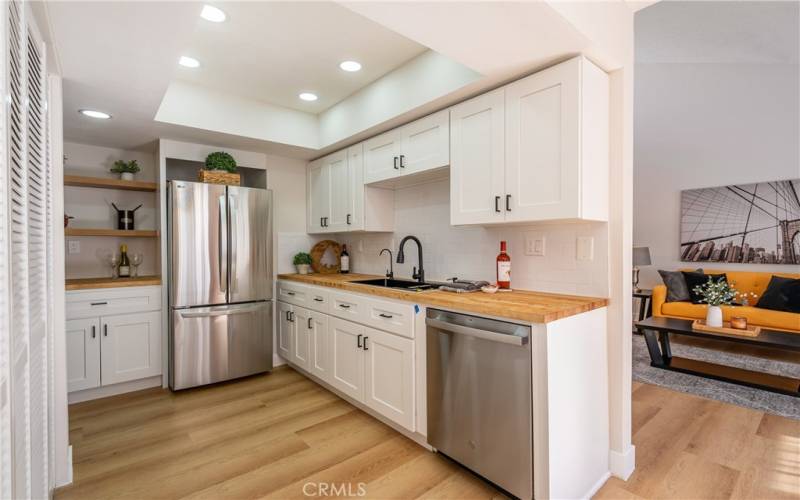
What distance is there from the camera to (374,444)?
2.35 metres

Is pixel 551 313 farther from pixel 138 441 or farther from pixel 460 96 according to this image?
pixel 138 441

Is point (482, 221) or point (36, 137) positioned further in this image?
point (482, 221)

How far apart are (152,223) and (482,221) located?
3.22m

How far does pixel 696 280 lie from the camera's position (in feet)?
15.9

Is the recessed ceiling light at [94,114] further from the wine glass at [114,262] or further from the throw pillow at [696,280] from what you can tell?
the throw pillow at [696,280]

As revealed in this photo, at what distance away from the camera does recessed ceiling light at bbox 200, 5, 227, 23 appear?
206cm

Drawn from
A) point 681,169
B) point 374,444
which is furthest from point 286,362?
point 681,169

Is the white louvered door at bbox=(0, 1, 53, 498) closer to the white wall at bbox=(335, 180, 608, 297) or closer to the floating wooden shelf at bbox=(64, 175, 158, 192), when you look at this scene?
the floating wooden shelf at bbox=(64, 175, 158, 192)

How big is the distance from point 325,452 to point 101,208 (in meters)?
3.02

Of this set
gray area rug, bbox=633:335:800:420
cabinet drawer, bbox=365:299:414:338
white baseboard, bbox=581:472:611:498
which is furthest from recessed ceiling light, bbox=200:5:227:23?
gray area rug, bbox=633:335:800:420

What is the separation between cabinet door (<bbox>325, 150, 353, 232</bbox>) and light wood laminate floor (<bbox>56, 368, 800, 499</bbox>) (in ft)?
5.06

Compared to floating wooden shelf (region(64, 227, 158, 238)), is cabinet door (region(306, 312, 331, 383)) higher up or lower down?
lower down

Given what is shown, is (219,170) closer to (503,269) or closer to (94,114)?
(94,114)

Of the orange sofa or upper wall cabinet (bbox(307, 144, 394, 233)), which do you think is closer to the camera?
upper wall cabinet (bbox(307, 144, 394, 233))
